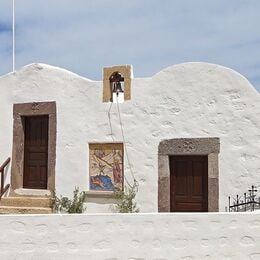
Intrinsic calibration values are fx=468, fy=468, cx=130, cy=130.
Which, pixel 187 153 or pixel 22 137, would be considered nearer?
pixel 187 153

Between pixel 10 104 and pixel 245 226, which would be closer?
pixel 245 226

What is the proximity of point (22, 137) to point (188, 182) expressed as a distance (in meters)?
3.74

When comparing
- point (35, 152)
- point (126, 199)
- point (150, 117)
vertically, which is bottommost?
point (126, 199)

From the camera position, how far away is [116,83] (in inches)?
378

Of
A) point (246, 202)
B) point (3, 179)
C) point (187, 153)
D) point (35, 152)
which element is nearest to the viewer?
point (246, 202)

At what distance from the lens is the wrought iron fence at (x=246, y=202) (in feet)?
27.3

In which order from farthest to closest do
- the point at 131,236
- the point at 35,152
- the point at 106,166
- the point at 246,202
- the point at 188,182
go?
the point at 35,152, the point at 106,166, the point at 188,182, the point at 246,202, the point at 131,236

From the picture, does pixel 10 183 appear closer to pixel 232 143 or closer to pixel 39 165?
pixel 39 165

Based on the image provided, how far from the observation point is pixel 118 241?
21.1 ft

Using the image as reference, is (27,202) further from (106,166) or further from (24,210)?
(106,166)

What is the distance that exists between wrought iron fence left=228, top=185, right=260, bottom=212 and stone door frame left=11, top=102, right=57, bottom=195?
12.3ft

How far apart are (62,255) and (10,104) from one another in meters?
4.73

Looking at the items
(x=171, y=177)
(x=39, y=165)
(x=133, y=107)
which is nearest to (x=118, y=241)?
(x=171, y=177)

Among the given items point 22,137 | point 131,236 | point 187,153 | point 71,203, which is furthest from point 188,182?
point 22,137
